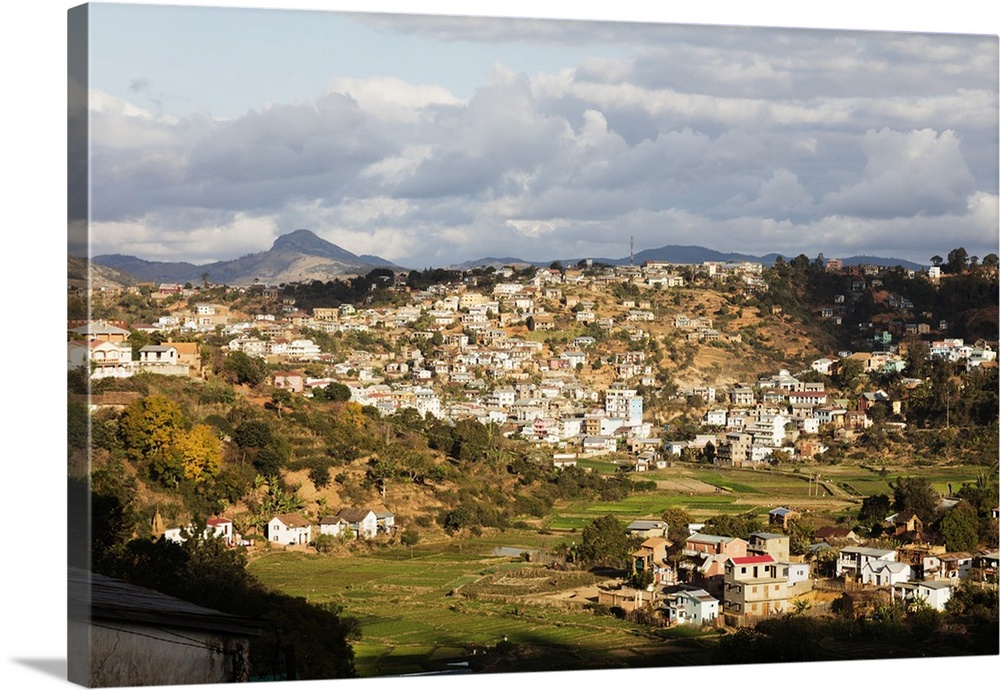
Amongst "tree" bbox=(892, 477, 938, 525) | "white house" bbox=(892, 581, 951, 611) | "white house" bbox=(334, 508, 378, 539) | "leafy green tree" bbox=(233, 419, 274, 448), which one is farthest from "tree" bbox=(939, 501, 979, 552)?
"leafy green tree" bbox=(233, 419, 274, 448)

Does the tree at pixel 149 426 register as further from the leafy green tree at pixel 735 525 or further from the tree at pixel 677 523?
the leafy green tree at pixel 735 525

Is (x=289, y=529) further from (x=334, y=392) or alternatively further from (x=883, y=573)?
(x=883, y=573)

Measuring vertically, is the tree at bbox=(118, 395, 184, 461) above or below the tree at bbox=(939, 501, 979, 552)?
above

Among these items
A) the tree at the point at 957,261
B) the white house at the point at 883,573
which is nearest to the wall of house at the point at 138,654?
the white house at the point at 883,573

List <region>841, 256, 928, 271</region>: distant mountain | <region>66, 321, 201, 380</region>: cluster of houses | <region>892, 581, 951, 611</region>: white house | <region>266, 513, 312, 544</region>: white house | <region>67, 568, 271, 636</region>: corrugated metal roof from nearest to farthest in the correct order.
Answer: <region>67, 568, 271, 636</region>: corrugated metal roof < <region>66, 321, 201, 380</region>: cluster of houses < <region>266, 513, 312, 544</region>: white house < <region>892, 581, 951, 611</region>: white house < <region>841, 256, 928, 271</region>: distant mountain

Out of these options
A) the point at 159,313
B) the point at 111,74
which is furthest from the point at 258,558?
the point at 111,74

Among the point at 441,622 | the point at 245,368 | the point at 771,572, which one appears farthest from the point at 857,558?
the point at 245,368

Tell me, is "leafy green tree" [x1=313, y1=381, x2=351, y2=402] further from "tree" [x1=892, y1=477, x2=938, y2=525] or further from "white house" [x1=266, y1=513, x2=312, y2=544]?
"tree" [x1=892, y1=477, x2=938, y2=525]
